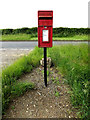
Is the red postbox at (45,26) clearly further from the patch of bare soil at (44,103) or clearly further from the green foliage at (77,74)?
the patch of bare soil at (44,103)

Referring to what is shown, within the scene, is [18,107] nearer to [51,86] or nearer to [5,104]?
[5,104]

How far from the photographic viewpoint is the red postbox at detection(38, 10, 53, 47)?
3305 mm

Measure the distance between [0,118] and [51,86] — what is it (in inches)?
55.9

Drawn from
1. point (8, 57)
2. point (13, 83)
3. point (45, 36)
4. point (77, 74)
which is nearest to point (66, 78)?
point (77, 74)

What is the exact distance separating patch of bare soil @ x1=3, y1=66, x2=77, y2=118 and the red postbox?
3.45 feet

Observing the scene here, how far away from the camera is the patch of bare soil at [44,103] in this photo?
2.84 m

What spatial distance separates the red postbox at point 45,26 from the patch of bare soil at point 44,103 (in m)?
1.05

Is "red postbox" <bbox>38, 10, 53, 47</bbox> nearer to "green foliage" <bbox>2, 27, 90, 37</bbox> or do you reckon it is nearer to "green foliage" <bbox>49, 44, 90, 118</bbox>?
"green foliage" <bbox>49, 44, 90, 118</bbox>

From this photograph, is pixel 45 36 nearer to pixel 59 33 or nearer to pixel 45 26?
pixel 45 26

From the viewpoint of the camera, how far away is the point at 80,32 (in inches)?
533

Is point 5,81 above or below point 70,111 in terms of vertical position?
above

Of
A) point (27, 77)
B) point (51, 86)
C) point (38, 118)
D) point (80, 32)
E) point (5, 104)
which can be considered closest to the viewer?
point (38, 118)

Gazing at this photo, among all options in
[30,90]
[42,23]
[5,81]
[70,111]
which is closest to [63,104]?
[70,111]

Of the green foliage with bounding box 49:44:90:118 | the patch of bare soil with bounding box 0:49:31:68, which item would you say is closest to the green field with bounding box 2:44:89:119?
the green foliage with bounding box 49:44:90:118
